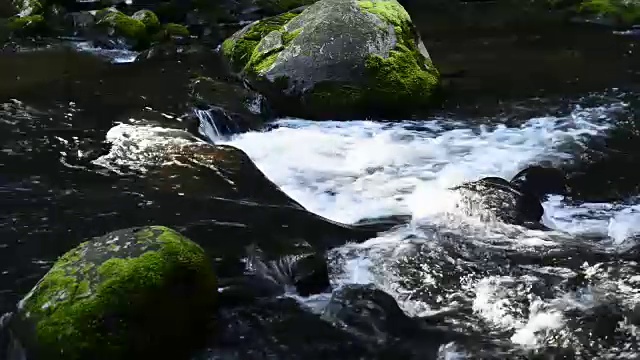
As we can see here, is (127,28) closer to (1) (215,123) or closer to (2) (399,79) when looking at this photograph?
(1) (215,123)

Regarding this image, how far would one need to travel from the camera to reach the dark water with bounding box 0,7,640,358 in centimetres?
743

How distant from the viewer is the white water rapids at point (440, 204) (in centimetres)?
624

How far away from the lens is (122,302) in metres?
5.25

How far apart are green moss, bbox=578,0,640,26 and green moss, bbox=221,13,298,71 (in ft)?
29.2

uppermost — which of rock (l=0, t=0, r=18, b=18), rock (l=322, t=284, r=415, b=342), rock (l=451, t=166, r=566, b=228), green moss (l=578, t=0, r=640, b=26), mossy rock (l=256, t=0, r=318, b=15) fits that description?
green moss (l=578, t=0, r=640, b=26)

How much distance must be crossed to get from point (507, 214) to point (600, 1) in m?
13.9

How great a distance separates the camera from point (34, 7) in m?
18.6

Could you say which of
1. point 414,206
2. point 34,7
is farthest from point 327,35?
point 34,7

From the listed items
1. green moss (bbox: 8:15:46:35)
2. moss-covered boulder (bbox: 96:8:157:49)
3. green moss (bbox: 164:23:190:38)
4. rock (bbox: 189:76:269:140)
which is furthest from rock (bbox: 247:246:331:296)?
green moss (bbox: 8:15:46:35)

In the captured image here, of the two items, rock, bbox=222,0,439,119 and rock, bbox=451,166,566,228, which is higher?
rock, bbox=222,0,439,119

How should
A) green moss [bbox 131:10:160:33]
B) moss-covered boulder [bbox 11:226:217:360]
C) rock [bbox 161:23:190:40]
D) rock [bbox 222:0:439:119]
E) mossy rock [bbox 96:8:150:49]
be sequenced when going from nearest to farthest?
1. moss-covered boulder [bbox 11:226:217:360]
2. rock [bbox 222:0:439:119]
3. mossy rock [bbox 96:8:150:49]
4. green moss [bbox 131:10:160:33]
5. rock [bbox 161:23:190:40]

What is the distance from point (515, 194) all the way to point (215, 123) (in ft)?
16.2

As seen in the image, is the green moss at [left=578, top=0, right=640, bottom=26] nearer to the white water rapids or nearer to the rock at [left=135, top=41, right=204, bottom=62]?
the white water rapids

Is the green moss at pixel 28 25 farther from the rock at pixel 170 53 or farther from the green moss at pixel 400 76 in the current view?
the green moss at pixel 400 76
